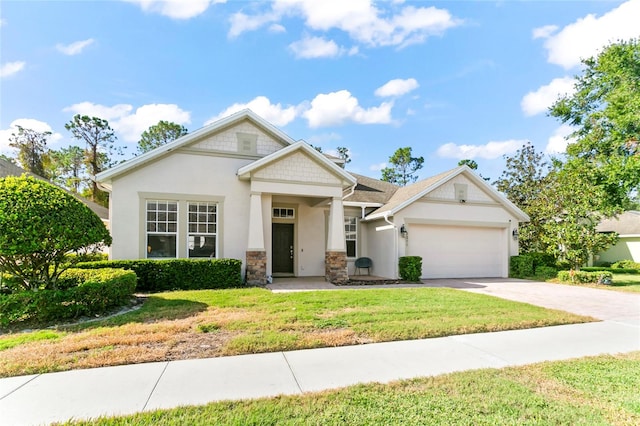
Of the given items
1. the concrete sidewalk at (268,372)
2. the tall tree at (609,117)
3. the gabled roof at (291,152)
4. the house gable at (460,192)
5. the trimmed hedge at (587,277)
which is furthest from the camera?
the tall tree at (609,117)

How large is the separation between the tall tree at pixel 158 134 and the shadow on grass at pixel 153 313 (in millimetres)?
30584

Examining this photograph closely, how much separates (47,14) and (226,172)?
617 cm

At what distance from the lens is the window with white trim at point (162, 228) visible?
441 inches

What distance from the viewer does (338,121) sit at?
24.7 meters

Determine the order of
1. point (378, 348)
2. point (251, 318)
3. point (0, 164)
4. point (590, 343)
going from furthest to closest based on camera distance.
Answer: point (0, 164), point (251, 318), point (590, 343), point (378, 348)

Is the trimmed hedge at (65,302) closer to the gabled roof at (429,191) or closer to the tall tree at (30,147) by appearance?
the gabled roof at (429,191)

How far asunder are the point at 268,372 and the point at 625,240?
29512 mm

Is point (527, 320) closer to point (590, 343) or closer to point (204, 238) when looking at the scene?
point (590, 343)

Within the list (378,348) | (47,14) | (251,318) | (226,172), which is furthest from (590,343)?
(47,14)

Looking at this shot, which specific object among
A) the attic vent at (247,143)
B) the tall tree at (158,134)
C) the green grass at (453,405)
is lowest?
the green grass at (453,405)

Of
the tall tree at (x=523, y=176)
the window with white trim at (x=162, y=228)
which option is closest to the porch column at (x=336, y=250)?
the window with white trim at (x=162, y=228)

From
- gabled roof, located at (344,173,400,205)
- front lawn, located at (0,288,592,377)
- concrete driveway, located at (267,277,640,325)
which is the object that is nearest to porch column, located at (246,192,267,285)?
concrete driveway, located at (267,277,640,325)

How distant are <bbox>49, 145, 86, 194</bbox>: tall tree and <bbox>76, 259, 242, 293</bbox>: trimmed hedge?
93.6ft

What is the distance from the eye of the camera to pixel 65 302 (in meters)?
6.26
